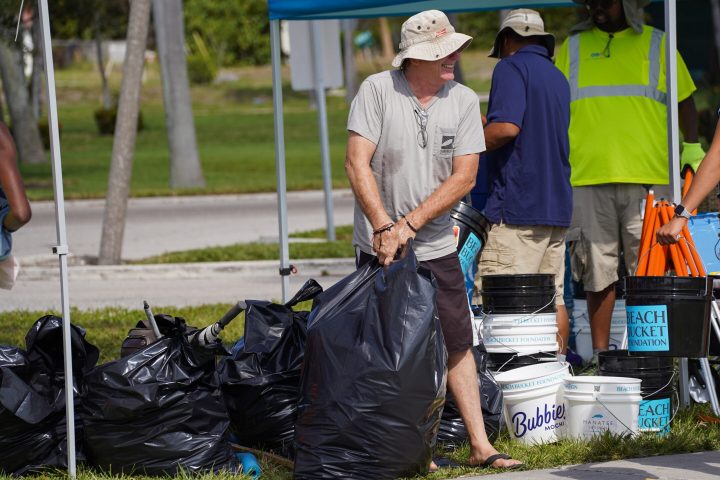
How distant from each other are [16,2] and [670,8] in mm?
4047

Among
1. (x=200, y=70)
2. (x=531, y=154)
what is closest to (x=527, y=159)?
(x=531, y=154)

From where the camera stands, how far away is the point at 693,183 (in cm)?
563

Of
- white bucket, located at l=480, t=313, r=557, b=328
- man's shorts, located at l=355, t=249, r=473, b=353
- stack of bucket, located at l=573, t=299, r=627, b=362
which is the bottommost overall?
stack of bucket, located at l=573, t=299, r=627, b=362

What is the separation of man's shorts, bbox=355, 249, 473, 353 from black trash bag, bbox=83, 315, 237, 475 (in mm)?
891

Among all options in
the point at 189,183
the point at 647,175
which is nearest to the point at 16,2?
the point at 647,175

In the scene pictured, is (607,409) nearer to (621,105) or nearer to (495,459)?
(495,459)

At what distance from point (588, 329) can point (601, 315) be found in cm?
37

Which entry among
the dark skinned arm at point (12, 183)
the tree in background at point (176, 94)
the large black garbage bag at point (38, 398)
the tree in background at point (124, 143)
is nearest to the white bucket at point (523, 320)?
the large black garbage bag at point (38, 398)

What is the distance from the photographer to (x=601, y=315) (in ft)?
23.8

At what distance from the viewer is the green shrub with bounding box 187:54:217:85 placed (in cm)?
6506

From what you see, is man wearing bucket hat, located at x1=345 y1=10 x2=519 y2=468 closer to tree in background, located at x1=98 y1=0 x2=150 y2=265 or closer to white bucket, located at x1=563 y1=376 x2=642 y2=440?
white bucket, located at x1=563 y1=376 x2=642 y2=440

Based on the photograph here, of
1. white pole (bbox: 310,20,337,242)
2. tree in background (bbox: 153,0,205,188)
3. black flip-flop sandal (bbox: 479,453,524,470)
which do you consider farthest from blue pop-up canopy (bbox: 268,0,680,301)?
tree in background (bbox: 153,0,205,188)

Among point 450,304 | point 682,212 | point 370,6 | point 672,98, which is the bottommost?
point 450,304

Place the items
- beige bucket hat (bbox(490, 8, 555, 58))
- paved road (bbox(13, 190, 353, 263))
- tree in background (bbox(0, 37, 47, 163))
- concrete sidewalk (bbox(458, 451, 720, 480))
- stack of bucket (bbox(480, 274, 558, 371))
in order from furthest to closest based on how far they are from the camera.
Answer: tree in background (bbox(0, 37, 47, 163))
paved road (bbox(13, 190, 353, 263))
beige bucket hat (bbox(490, 8, 555, 58))
stack of bucket (bbox(480, 274, 558, 371))
concrete sidewalk (bbox(458, 451, 720, 480))
